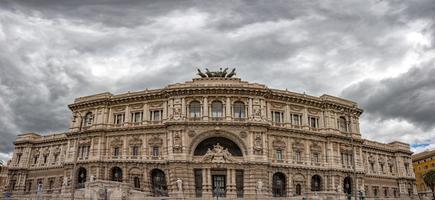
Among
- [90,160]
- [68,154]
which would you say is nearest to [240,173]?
[90,160]

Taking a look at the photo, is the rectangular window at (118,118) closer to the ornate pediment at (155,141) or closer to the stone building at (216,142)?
the stone building at (216,142)

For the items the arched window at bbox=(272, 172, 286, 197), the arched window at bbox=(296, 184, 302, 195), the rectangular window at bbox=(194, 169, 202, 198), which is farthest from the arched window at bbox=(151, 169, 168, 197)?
the arched window at bbox=(296, 184, 302, 195)

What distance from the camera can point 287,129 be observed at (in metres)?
56.3

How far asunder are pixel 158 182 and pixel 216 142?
957 centimetres

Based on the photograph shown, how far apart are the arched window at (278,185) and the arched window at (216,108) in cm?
1135

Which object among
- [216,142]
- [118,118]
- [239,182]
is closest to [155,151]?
[216,142]

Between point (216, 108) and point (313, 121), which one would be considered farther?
point (313, 121)

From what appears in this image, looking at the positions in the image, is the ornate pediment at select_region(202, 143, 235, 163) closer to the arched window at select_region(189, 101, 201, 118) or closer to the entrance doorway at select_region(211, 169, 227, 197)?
the entrance doorway at select_region(211, 169, 227, 197)

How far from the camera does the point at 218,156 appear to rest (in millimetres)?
51875

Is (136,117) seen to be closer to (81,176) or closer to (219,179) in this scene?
(81,176)

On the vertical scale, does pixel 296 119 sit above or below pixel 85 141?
above

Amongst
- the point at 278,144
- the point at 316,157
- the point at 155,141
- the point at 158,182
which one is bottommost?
the point at 158,182

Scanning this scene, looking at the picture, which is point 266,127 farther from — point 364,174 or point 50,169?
point 50,169

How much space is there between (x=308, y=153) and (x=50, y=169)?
137 ft
